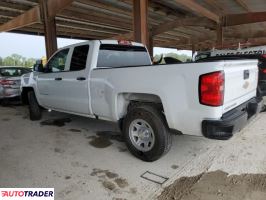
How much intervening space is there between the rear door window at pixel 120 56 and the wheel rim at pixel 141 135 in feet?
4.31

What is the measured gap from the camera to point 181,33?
17.9 metres

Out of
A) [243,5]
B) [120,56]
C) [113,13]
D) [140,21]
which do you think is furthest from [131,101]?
[243,5]

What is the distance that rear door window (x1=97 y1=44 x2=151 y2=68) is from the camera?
432 cm

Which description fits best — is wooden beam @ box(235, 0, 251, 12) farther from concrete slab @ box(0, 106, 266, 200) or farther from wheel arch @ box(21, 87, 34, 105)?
wheel arch @ box(21, 87, 34, 105)

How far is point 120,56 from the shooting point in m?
4.57

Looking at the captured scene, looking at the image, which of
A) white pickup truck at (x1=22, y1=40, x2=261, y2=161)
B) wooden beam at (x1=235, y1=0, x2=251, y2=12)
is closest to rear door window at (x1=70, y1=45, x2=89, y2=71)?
white pickup truck at (x1=22, y1=40, x2=261, y2=161)

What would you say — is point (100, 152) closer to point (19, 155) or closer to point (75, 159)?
point (75, 159)

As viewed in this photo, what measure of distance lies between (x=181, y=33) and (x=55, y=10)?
1140 cm

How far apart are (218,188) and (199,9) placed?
8.15m

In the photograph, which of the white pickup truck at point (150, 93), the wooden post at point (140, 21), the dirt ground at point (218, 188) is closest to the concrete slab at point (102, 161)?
the dirt ground at point (218, 188)

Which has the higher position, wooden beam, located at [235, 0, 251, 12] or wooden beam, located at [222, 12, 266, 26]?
wooden beam, located at [235, 0, 251, 12]

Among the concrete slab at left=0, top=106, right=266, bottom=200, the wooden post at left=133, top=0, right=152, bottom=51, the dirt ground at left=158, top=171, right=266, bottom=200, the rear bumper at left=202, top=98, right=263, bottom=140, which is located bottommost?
the dirt ground at left=158, top=171, right=266, bottom=200

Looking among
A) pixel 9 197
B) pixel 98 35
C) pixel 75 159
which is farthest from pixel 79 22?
pixel 9 197

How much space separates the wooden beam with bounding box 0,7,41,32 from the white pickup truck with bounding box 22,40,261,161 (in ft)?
17.0
